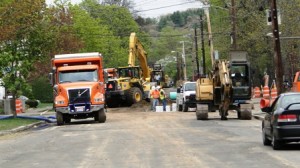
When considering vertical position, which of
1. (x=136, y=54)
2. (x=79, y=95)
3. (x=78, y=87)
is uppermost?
(x=136, y=54)

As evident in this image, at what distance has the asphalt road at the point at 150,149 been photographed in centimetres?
1583

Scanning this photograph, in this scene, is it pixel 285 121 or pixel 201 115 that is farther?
pixel 201 115

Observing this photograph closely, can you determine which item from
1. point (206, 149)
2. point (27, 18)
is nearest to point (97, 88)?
point (27, 18)

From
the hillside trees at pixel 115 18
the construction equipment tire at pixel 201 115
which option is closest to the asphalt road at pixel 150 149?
the construction equipment tire at pixel 201 115

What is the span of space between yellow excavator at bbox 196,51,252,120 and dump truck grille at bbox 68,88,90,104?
531cm

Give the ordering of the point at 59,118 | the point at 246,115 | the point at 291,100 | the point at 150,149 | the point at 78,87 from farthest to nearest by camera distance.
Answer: the point at 59,118, the point at 78,87, the point at 246,115, the point at 150,149, the point at 291,100

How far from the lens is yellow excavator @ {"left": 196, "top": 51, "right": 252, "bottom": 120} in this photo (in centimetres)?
3250

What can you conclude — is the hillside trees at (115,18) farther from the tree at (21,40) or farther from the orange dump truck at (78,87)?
the orange dump truck at (78,87)

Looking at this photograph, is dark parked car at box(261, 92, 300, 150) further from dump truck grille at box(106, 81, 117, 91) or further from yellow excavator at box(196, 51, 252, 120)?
dump truck grille at box(106, 81, 117, 91)

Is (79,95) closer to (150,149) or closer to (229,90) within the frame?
(229,90)

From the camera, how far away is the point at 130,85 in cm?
5328

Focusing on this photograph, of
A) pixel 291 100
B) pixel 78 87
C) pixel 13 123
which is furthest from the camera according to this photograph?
pixel 13 123

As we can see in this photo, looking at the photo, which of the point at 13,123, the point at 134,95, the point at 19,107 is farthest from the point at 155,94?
the point at 13,123

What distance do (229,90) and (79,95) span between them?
7130 millimetres
